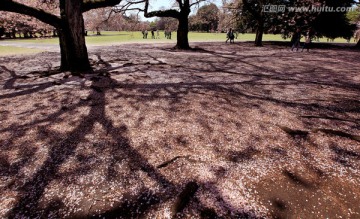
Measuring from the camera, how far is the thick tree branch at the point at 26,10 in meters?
7.48

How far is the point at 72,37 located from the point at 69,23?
21.9 inches

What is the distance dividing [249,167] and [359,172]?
162cm

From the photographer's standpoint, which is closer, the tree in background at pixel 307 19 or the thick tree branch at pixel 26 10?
the thick tree branch at pixel 26 10

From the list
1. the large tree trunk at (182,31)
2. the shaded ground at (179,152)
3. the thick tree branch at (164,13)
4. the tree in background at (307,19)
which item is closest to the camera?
the shaded ground at (179,152)

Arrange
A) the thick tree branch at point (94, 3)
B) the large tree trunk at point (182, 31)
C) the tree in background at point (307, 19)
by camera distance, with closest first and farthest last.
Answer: the thick tree branch at point (94, 3), the large tree trunk at point (182, 31), the tree in background at point (307, 19)

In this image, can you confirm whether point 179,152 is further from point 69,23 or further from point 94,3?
point 94,3

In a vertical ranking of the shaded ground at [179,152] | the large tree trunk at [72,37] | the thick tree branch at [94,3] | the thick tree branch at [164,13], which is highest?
the thick tree branch at [164,13]

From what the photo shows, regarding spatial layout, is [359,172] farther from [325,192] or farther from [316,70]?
[316,70]

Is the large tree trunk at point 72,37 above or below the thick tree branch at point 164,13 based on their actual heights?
below

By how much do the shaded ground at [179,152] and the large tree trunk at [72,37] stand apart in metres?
2.65

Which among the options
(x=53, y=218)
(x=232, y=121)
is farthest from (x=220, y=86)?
(x=53, y=218)

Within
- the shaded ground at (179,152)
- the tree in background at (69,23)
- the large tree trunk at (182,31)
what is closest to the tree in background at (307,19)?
the large tree trunk at (182,31)

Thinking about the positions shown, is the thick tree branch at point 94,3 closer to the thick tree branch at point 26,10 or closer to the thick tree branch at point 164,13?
the thick tree branch at point 26,10

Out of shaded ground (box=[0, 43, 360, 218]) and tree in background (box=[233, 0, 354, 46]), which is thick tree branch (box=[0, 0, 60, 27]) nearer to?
shaded ground (box=[0, 43, 360, 218])
